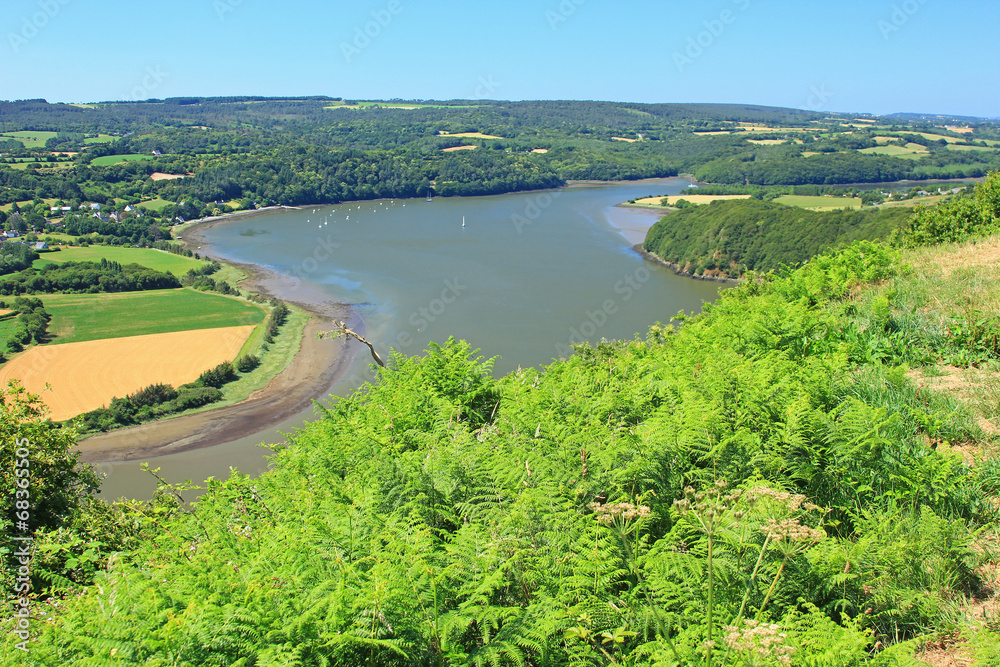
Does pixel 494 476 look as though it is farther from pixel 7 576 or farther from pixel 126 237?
pixel 126 237

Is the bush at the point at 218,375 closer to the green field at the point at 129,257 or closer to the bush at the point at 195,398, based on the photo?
the bush at the point at 195,398

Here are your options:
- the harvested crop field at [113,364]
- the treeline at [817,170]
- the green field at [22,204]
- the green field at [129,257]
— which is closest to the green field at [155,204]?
the green field at [22,204]

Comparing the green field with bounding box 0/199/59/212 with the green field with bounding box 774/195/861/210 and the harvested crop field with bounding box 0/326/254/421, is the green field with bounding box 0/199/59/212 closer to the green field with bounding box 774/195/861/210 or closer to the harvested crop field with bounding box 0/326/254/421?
the harvested crop field with bounding box 0/326/254/421

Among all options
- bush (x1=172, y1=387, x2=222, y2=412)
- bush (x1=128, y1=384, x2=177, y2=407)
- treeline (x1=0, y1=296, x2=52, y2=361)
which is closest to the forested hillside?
bush (x1=172, y1=387, x2=222, y2=412)

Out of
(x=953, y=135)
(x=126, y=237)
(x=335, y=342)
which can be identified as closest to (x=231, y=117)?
(x=126, y=237)

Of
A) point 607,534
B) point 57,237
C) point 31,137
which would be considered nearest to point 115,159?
point 31,137
